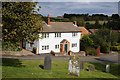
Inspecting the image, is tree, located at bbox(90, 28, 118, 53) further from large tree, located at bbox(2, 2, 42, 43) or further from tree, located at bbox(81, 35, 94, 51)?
large tree, located at bbox(2, 2, 42, 43)

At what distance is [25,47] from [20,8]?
84.1 ft

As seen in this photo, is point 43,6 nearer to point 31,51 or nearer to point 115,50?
point 31,51

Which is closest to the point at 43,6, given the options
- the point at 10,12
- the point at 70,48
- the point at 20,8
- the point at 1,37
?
the point at 20,8

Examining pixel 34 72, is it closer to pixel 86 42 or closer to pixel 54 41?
pixel 54 41

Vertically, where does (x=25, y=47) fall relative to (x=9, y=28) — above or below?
below

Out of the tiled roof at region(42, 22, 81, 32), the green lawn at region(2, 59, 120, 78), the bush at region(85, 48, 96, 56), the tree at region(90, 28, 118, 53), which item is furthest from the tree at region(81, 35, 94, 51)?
the green lawn at region(2, 59, 120, 78)

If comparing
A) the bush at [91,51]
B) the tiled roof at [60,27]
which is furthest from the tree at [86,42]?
the tiled roof at [60,27]

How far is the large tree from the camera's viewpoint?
11.3 meters

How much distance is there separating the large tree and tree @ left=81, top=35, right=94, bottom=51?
24556 mm

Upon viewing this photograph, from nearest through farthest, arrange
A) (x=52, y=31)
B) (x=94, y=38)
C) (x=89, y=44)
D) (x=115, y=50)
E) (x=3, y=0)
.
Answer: (x=3, y=0)
(x=52, y=31)
(x=89, y=44)
(x=94, y=38)
(x=115, y=50)

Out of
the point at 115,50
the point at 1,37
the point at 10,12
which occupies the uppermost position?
the point at 10,12

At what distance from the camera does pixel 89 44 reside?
35.8 metres

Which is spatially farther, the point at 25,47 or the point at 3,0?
the point at 25,47

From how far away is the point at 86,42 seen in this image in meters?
36.0
